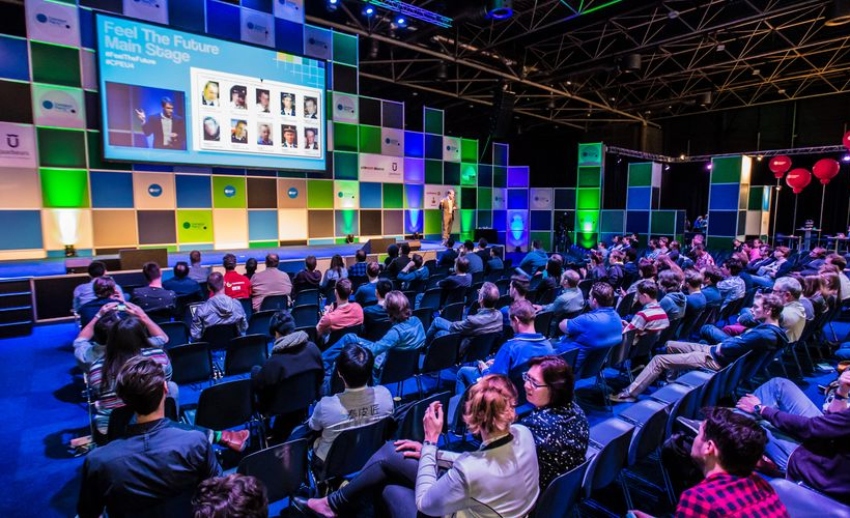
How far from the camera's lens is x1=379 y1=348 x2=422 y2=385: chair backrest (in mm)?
3902

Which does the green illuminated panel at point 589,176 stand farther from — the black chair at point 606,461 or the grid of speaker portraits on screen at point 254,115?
the black chair at point 606,461

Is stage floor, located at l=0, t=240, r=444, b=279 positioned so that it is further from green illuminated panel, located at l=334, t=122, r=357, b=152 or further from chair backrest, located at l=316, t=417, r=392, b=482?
chair backrest, located at l=316, t=417, r=392, b=482

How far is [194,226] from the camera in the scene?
33.3 feet

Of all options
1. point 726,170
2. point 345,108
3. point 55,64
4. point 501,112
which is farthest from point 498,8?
point 726,170

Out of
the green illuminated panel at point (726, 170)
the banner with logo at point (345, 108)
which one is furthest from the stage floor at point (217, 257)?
the green illuminated panel at point (726, 170)

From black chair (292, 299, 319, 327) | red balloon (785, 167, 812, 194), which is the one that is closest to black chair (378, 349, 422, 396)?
black chair (292, 299, 319, 327)

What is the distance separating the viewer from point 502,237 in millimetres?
17656

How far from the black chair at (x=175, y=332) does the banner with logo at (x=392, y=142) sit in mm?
8964

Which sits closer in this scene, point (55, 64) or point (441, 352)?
point (441, 352)

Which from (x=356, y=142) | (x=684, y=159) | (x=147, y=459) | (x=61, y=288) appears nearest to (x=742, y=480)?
(x=147, y=459)

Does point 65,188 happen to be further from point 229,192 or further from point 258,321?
point 258,321

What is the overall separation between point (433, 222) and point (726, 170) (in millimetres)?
9597

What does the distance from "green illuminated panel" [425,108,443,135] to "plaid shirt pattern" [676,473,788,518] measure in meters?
13.0

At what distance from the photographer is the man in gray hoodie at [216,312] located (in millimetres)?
4781
